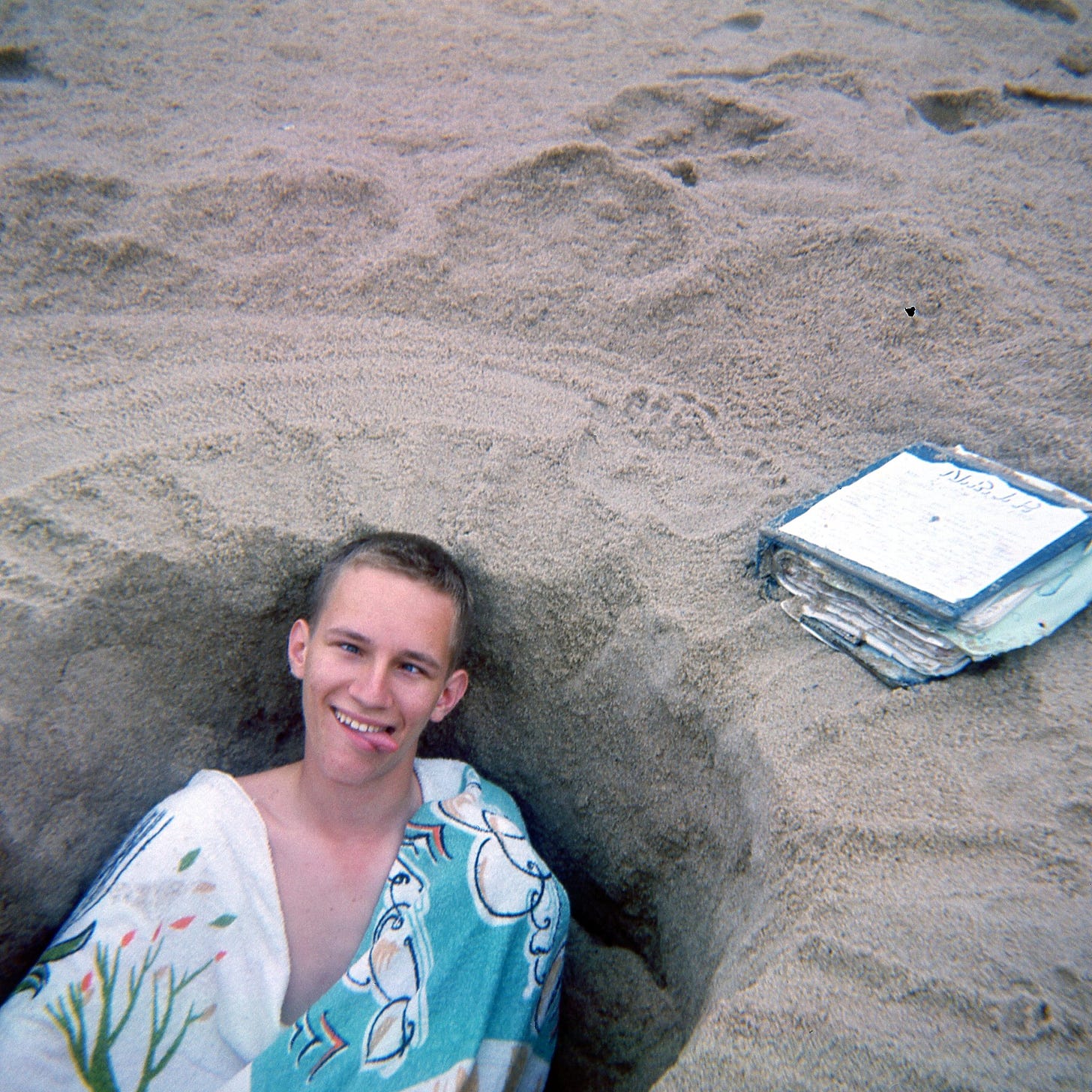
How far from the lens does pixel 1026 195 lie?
2338 millimetres

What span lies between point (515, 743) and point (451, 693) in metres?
0.26

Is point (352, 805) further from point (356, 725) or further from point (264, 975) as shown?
point (264, 975)

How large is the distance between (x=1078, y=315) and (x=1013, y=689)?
112 centimetres

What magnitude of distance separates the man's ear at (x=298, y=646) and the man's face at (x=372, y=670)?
30 mm

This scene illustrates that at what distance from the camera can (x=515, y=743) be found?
6.17 ft

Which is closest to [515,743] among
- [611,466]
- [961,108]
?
[611,466]

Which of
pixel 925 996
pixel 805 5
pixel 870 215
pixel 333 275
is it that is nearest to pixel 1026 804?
pixel 925 996

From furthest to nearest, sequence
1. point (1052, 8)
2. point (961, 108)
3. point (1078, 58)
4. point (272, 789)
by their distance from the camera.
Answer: point (1052, 8), point (1078, 58), point (961, 108), point (272, 789)

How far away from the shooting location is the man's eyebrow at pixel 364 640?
1.55 m

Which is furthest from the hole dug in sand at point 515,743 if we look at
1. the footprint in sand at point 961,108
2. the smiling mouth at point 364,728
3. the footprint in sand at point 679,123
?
the footprint in sand at point 961,108

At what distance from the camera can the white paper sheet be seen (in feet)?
4.45

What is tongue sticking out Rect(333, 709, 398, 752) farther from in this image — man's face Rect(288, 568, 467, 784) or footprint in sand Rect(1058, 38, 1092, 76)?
footprint in sand Rect(1058, 38, 1092, 76)

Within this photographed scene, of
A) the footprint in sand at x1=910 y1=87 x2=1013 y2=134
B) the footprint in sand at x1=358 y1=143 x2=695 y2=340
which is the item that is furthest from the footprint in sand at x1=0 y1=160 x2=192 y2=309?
the footprint in sand at x1=910 y1=87 x2=1013 y2=134

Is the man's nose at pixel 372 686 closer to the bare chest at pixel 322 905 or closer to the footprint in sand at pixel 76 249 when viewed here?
the bare chest at pixel 322 905
